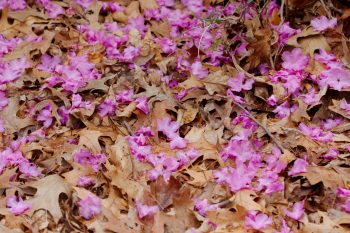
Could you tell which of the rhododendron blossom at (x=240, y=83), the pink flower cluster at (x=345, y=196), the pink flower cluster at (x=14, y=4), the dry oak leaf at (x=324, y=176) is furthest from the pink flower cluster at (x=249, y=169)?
the pink flower cluster at (x=14, y=4)

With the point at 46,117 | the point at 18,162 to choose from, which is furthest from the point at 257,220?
the point at 46,117

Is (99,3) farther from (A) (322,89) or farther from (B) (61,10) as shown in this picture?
(A) (322,89)

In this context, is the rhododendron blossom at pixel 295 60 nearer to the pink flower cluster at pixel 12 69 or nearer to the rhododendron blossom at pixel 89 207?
the rhododendron blossom at pixel 89 207

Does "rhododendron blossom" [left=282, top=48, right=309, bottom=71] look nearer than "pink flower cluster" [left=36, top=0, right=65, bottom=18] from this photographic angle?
Yes

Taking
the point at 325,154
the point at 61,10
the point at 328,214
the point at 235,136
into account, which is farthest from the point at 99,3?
the point at 328,214

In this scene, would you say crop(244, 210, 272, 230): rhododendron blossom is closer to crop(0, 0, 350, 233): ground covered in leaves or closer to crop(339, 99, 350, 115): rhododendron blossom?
crop(0, 0, 350, 233): ground covered in leaves

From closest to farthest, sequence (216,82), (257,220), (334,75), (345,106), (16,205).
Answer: (257,220), (16,205), (345,106), (334,75), (216,82)

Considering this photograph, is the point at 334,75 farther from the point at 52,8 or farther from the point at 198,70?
the point at 52,8

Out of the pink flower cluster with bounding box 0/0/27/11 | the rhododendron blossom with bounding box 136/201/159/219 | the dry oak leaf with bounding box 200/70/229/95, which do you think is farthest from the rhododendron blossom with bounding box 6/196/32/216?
the pink flower cluster with bounding box 0/0/27/11
